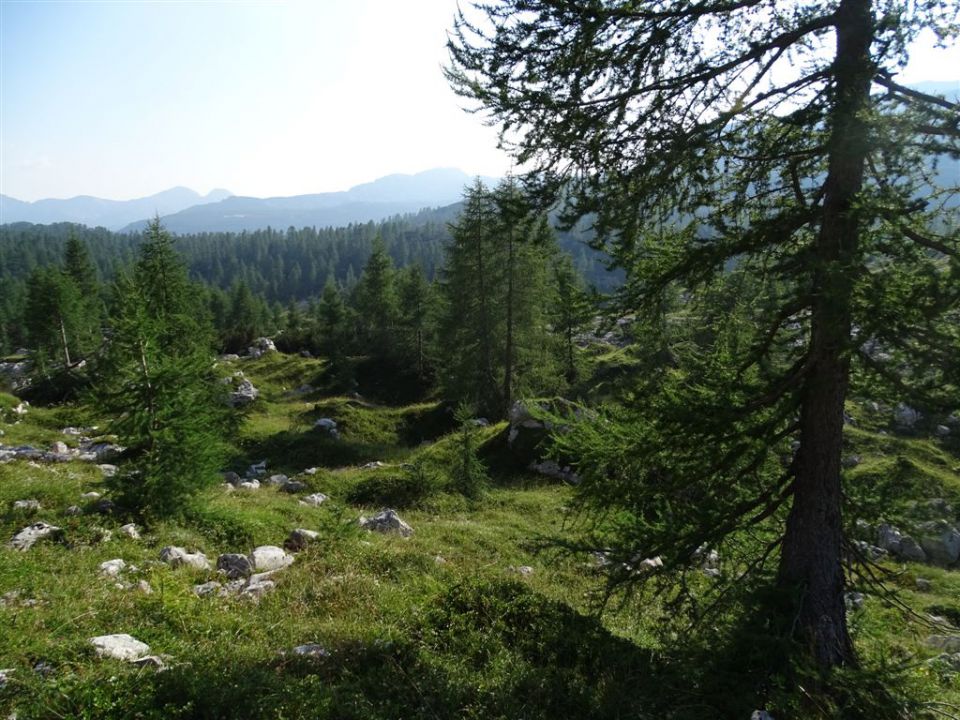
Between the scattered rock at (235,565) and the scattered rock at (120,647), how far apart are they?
2882mm

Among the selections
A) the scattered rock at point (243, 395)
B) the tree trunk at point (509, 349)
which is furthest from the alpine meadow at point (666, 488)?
the scattered rock at point (243, 395)

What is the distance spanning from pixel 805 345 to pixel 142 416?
10.8 m

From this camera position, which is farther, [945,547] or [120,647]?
[945,547]

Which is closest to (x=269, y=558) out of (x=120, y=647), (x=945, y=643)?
(x=120, y=647)

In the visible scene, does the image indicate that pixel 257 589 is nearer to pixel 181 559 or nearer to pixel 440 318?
pixel 181 559

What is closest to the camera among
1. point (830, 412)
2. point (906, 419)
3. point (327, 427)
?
point (830, 412)

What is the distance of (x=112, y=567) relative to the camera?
7.43 meters

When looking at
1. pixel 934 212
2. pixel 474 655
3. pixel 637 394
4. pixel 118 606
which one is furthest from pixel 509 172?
pixel 118 606

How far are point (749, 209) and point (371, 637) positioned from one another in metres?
6.36

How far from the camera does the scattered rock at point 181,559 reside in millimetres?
8102

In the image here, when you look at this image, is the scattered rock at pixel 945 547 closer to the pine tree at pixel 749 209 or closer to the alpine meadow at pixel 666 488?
the alpine meadow at pixel 666 488

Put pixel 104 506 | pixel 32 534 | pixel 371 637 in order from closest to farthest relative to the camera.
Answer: pixel 371 637, pixel 32 534, pixel 104 506

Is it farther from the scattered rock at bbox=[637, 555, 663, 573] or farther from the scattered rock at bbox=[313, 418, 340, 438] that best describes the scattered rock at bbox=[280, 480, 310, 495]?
the scattered rock at bbox=[637, 555, 663, 573]

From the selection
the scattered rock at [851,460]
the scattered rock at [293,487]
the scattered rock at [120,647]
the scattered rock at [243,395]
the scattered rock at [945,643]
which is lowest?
the scattered rock at [243,395]
